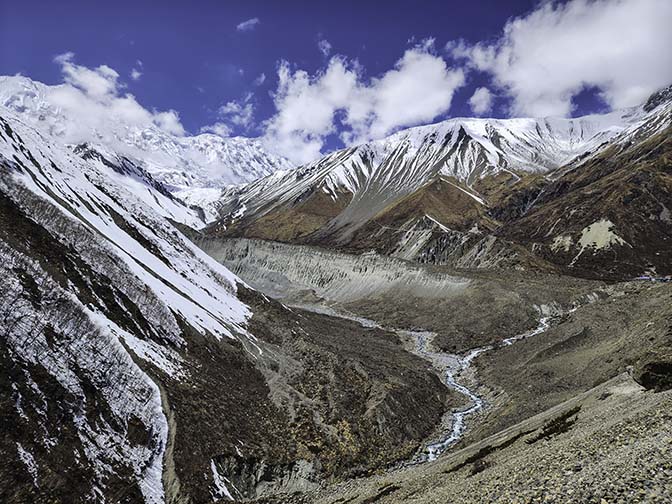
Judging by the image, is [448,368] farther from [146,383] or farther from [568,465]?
[568,465]

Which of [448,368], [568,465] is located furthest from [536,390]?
[568,465]

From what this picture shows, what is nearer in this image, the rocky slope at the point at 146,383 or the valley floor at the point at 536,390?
the valley floor at the point at 536,390

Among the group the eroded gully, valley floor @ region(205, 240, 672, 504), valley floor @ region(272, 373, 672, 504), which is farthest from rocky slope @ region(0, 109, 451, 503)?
valley floor @ region(272, 373, 672, 504)

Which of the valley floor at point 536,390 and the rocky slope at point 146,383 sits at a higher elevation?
the rocky slope at point 146,383

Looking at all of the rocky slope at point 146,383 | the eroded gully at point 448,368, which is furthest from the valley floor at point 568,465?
the eroded gully at point 448,368

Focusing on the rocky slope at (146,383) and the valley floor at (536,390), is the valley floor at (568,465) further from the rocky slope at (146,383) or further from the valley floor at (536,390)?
the rocky slope at (146,383)

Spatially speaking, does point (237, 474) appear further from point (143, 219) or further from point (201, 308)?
point (143, 219)

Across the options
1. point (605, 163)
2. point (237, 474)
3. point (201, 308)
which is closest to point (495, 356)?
point (201, 308)

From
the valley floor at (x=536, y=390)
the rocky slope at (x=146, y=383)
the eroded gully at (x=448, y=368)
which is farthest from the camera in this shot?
the eroded gully at (x=448, y=368)
